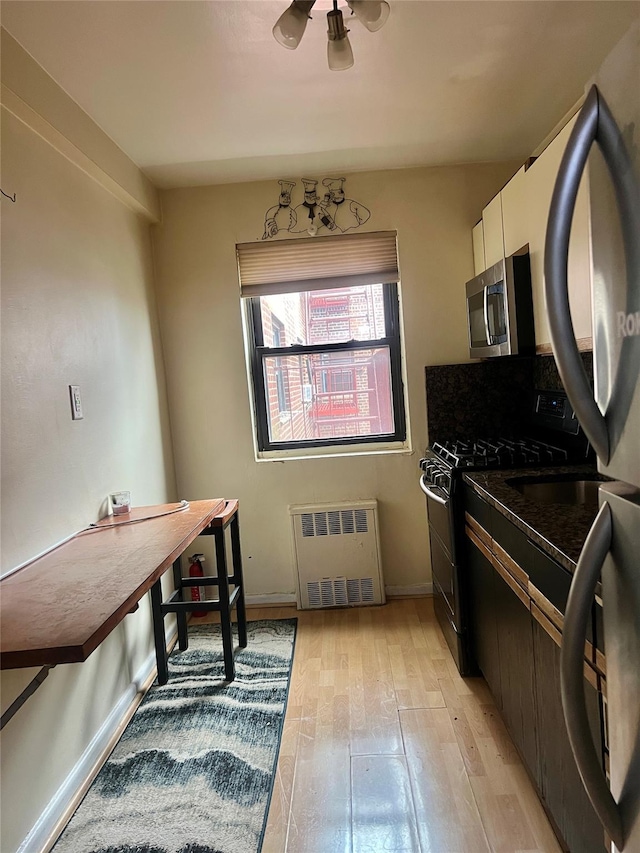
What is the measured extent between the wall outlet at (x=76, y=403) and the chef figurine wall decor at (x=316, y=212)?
5.25 feet

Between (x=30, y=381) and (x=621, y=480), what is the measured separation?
177 cm

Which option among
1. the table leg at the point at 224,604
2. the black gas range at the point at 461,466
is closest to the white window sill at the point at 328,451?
the black gas range at the point at 461,466

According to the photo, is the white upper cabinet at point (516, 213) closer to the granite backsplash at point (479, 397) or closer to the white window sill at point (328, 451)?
the granite backsplash at point (479, 397)

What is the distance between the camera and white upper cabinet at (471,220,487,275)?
2982mm

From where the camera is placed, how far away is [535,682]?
5.16 ft

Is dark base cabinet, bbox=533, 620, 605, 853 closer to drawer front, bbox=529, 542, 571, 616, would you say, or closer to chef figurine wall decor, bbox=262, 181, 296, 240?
drawer front, bbox=529, 542, 571, 616

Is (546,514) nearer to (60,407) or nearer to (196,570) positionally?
(60,407)

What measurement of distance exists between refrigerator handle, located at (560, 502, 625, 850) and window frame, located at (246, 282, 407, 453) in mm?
2716

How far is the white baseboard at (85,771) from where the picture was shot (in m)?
1.67

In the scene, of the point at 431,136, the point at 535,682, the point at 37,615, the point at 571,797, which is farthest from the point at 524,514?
the point at 431,136

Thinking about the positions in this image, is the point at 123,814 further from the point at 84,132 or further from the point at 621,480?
the point at 84,132

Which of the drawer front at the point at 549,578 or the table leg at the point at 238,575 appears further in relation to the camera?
the table leg at the point at 238,575

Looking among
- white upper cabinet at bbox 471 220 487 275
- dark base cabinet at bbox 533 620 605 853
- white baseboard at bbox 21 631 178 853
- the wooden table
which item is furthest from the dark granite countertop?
white baseboard at bbox 21 631 178 853

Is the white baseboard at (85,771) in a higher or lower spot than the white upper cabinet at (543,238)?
lower
